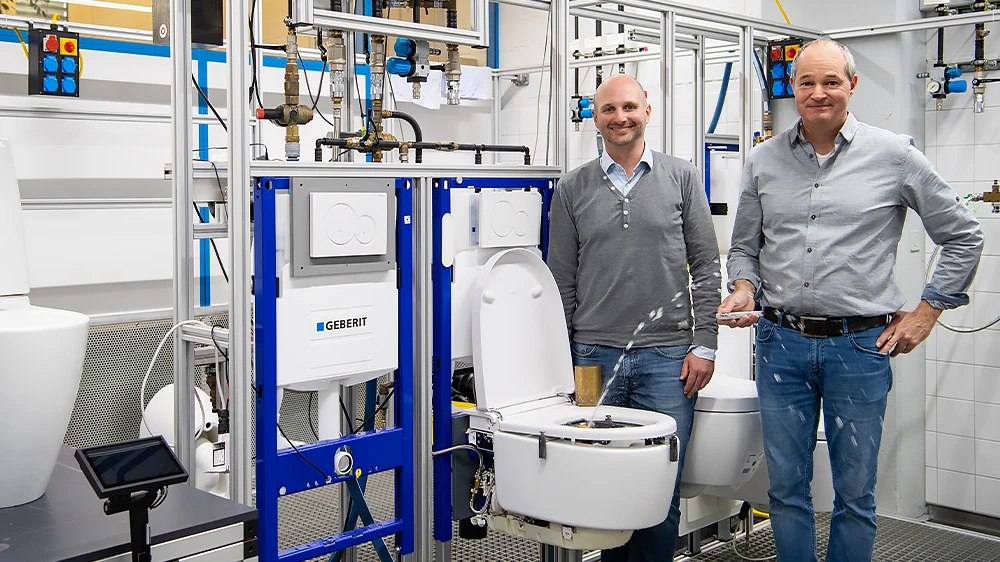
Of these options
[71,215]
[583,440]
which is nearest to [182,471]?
[583,440]

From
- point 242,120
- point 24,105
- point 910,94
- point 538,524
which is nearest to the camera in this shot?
point 242,120

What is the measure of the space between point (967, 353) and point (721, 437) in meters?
1.58

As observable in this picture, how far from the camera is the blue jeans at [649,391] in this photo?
8.94 ft

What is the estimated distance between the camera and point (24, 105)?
4.11 meters

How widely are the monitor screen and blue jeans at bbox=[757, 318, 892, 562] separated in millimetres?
1559

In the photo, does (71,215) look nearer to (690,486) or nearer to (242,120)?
(242,120)

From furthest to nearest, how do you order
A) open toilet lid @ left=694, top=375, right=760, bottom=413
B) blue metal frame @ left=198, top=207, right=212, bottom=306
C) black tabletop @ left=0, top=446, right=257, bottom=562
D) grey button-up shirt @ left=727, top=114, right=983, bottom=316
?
blue metal frame @ left=198, top=207, right=212, bottom=306 < open toilet lid @ left=694, top=375, right=760, bottom=413 < grey button-up shirt @ left=727, top=114, right=983, bottom=316 < black tabletop @ left=0, top=446, right=257, bottom=562

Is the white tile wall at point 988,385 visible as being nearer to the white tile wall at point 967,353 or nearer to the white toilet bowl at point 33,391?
the white tile wall at point 967,353

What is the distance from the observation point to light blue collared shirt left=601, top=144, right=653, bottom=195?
2.74 meters

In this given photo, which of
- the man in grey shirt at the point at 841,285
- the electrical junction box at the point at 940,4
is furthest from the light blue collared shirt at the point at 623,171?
the electrical junction box at the point at 940,4

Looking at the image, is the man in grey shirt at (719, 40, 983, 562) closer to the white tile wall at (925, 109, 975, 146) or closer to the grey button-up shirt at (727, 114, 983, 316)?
the grey button-up shirt at (727, 114, 983, 316)

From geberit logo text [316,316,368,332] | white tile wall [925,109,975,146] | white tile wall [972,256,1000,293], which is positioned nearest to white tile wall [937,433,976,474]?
white tile wall [972,256,1000,293]

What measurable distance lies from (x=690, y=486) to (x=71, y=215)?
293 centimetres

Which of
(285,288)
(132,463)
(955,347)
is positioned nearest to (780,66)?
(955,347)
